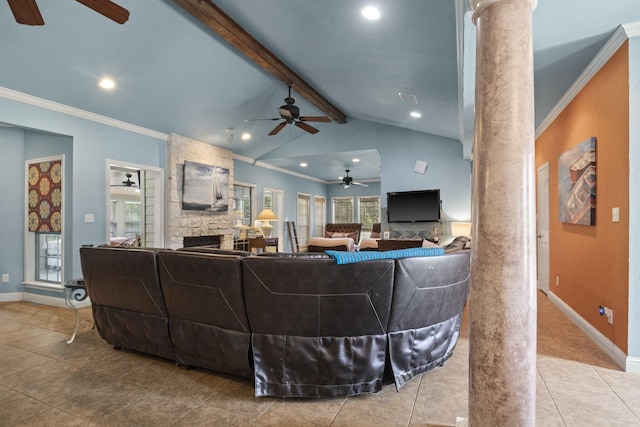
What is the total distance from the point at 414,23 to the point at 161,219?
4809 mm

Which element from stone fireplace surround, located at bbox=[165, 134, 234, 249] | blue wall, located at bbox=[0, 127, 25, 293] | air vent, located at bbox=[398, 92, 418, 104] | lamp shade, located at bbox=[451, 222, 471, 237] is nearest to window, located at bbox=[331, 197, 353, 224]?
stone fireplace surround, located at bbox=[165, 134, 234, 249]

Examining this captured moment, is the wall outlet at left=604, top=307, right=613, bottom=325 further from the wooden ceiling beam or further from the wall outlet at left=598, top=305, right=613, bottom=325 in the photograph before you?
the wooden ceiling beam

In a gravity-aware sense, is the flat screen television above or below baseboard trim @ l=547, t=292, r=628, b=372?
above

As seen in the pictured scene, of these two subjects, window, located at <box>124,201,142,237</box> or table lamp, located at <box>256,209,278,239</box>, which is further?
window, located at <box>124,201,142,237</box>

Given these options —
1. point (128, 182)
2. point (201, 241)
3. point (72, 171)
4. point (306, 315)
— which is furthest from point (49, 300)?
point (306, 315)

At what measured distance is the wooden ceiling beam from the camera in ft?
11.6

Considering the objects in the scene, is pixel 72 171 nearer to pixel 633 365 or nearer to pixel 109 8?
pixel 109 8

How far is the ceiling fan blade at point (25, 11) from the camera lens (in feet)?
6.72

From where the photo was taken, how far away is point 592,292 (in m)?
3.07

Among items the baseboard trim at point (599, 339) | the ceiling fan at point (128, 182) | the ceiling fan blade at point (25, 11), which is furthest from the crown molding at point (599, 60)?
the ceiling fan at point (128, 182)

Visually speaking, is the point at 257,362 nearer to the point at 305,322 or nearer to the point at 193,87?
the point at 305,322

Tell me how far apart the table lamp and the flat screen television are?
8.53 feet

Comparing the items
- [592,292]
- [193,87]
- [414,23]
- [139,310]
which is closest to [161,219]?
[193,87]

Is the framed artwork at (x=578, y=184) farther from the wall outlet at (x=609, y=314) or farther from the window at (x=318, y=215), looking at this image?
the window at (x=318, y=215)
